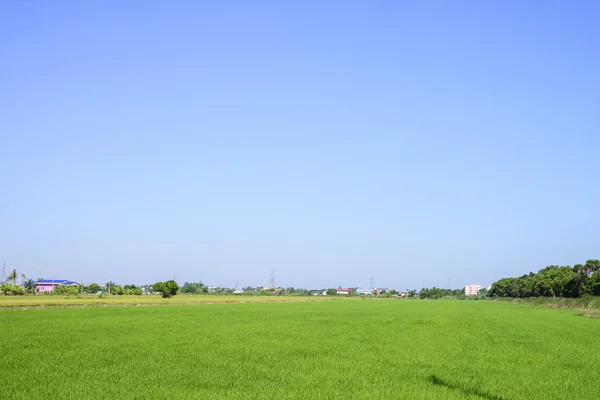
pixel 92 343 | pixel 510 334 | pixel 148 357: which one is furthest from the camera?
pixel 510 334

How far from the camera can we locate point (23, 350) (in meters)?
16.5

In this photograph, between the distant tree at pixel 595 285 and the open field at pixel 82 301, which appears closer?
the open field at pixel 82 301

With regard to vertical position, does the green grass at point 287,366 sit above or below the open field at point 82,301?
above

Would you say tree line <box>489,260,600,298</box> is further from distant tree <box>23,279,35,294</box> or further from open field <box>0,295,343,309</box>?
distant tree <box>23,279,35,294</box>

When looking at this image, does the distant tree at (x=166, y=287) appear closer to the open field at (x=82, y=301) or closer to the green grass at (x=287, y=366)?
the open field at (x=82, y=301)

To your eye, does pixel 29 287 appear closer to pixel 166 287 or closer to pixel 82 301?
pixel 166 287

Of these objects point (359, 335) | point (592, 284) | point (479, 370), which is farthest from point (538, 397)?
point (592, 284)

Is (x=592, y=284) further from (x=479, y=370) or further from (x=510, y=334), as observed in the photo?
(x=479, y=370)

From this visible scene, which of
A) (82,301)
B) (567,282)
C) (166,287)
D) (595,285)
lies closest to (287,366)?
(82,301)

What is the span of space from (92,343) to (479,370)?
1307cm

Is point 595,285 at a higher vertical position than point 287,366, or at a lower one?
lower

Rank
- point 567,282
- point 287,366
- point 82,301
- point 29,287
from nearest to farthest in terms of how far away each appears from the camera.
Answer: point 287,366 < point 82,301 < point 567,282 < point 29,287

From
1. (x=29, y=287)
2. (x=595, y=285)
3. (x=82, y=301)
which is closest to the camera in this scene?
(x=82, y=301)

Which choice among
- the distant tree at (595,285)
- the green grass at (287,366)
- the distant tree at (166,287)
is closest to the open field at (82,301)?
the distant tree at (166,287)
